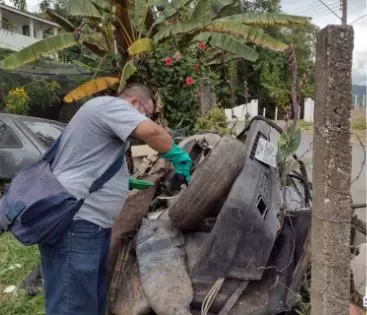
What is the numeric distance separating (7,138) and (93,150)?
482cm

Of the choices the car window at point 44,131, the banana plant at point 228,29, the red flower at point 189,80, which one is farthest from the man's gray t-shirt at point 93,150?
the red flower at point 189,80

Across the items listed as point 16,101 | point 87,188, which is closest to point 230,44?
point 87,188

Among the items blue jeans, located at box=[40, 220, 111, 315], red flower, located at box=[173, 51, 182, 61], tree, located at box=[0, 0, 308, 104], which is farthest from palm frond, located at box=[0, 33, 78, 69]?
blue jeans, located at box=[40, 220, 111, 315]

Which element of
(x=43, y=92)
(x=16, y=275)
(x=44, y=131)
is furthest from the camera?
(x=43, y=92)

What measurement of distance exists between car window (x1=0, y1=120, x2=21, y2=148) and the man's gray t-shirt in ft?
14.6

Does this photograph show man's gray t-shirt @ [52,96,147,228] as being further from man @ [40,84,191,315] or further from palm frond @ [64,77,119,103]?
palm frond @ [64,77,119,103]

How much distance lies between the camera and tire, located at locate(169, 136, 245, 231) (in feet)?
10.6

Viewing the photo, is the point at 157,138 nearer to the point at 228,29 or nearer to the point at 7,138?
the point at 7,138

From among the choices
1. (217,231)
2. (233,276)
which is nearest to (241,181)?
(217,231)

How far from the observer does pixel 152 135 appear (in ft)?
8.59

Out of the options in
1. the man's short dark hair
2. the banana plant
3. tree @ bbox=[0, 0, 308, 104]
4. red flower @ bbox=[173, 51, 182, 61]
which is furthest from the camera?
red flower @ bbox=[173, 51, 182, 61]

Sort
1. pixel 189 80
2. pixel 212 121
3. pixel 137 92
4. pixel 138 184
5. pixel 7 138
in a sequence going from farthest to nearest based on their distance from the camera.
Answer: pixel 189 80
pixel 212 121
pixel 7 138
pixel 138 184
pixel 137 92

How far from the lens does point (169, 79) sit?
336 inches

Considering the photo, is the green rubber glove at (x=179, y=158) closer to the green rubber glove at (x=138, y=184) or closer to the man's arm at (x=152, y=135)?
the man's arm at (x=152, y=135)
